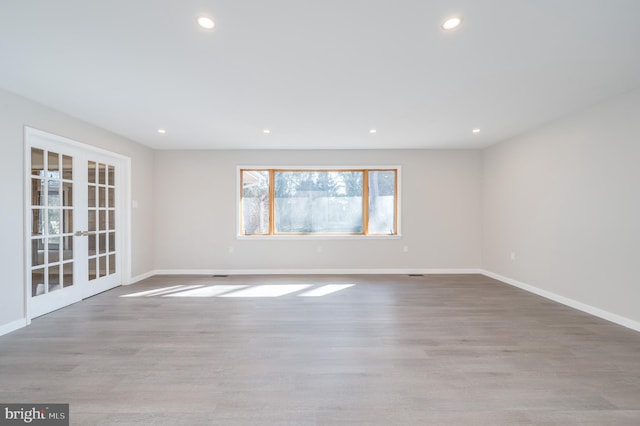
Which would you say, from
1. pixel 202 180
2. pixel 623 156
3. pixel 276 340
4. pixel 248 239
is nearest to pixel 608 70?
pixel 623 156

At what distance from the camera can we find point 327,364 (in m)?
2.25

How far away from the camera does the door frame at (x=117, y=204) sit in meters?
3.02

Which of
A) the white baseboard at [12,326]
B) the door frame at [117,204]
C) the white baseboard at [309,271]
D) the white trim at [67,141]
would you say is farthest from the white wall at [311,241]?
the white baseboard at [12,326]

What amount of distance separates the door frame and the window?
2025mm

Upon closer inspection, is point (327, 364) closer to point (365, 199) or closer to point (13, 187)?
point (13, 187)

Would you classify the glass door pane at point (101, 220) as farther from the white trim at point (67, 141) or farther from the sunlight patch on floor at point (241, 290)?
the sunlight patch on floor at point (241, 290)

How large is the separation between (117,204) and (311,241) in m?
3.51

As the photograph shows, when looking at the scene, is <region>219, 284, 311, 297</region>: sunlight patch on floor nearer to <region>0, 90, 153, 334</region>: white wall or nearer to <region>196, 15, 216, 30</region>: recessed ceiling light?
<region>0, 90, 153, 334</region>: white wall

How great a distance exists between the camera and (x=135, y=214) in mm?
4969

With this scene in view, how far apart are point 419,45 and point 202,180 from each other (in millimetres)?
4721

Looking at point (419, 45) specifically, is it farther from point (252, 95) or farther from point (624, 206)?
point (624, 206)

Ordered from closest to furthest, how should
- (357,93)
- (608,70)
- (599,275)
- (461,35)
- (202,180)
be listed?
1. (461,35)
2. (608,70)
3. (357,93)
4. (599,275)
5. (202,180)

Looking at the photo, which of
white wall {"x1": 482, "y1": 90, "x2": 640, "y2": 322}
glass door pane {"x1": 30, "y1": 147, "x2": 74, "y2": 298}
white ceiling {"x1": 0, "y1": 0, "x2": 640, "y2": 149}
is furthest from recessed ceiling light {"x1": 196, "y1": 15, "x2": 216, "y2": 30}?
white wall {"x1": 482, "y1": 90, "x2": 640, "y2": 322}

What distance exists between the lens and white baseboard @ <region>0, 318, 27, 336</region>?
2781 mm
